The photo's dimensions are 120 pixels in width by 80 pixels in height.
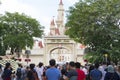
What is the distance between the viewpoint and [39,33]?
80438 mm

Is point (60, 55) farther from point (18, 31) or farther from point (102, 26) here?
point (102, 26)

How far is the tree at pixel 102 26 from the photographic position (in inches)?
1778

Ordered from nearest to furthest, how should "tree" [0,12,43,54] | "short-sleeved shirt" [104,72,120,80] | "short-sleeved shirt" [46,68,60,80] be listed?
"short-sleeved shirt" [46,68,60,80], "short-sleeved shirt" [104,72,120,80], "tree" [0,12,43,54]

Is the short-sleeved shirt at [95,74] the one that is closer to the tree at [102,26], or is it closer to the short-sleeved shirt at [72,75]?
the short-sleeved shirt at [72,75]

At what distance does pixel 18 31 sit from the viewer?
262ft

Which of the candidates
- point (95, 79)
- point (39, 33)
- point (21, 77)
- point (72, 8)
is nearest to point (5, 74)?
point (95, 79)

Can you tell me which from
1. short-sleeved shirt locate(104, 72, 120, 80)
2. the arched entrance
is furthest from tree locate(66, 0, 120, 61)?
the arched entrance

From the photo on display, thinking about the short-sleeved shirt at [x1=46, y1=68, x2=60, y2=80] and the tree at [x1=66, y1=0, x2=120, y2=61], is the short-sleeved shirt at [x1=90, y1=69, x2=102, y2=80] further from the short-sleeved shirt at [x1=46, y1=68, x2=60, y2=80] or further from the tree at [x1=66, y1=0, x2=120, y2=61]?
the tree at [x1=66, y1=0, x2=120, y2=61]

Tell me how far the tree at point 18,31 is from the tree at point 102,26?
97.3ft

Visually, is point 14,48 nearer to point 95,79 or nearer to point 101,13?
point 101,13

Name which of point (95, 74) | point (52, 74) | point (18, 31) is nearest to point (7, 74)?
point (95, 74)

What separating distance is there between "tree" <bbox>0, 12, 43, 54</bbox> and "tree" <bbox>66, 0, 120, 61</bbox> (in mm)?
29668

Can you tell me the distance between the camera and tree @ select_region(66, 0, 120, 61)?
4516cm

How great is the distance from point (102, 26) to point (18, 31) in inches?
1433
